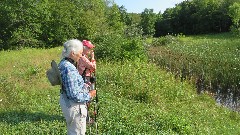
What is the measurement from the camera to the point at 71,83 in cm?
499

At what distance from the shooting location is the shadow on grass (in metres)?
8.02

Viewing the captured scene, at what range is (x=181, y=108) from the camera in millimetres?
9891

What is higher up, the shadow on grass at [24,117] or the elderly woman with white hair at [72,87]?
the elderly woman with white hair at [72,87]

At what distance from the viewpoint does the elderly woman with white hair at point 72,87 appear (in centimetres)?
502

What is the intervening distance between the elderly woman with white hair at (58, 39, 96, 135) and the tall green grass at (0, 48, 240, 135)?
2.09 meters

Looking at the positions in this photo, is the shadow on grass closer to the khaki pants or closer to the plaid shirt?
the khaki pants

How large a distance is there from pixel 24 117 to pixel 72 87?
381cm

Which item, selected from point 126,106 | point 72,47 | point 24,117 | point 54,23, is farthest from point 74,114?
point 54,23

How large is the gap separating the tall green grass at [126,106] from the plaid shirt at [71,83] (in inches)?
95.2

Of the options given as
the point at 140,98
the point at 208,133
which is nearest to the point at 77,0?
the point at 140,98

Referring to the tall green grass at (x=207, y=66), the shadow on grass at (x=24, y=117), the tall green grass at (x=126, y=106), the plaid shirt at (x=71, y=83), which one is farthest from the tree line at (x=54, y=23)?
the plaid shirt at (x=71, y=83)

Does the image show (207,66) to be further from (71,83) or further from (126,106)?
(71,83)

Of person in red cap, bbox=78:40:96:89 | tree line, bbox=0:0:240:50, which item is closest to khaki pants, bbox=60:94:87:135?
person in red cap, bbox=78:40:96:89

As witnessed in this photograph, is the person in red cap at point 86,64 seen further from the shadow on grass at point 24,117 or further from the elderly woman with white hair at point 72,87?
the elderly woman with white hair at point 72,87
